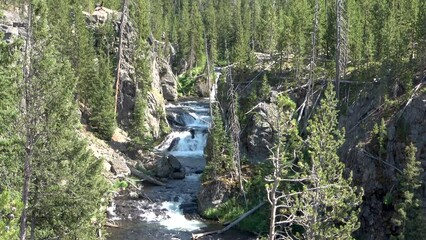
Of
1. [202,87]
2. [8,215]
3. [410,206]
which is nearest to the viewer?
[8,215]

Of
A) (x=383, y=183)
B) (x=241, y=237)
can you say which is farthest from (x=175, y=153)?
(x=383, y=183)

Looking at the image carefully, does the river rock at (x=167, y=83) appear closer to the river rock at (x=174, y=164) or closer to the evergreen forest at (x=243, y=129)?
the evergreen forest at (x=243, y=129)

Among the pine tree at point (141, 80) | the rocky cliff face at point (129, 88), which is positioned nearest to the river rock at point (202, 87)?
the rocky cliff face at point (129, 88)

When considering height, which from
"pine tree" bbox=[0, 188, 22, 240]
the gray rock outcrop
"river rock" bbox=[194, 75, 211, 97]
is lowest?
"pine tree" bbox=[0, 188, 22, 240]

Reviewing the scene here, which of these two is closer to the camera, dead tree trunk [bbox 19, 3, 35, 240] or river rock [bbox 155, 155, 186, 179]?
dead tree trunk [bbox 19, 3, 35, 240]

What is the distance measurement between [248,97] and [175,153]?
14.8 m

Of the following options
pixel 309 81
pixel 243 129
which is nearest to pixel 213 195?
pixel 243 129

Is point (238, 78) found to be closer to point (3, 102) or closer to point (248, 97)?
point (248, 97)

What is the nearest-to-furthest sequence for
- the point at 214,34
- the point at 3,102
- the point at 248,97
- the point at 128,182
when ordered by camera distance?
the point at 3,102, the point at 128,182, the point at 248,97, the point at 214,34

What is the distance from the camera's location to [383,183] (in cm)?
3222

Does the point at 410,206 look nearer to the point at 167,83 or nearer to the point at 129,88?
the point at 129,88

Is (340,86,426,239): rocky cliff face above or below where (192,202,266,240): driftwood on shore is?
above

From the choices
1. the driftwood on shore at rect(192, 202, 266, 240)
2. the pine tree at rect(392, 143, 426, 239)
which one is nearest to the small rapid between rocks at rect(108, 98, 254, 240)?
the driftwood on shore at rect(192, 202, 266, 240)

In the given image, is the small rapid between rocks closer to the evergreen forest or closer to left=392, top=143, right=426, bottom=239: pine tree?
the evergreen forest
